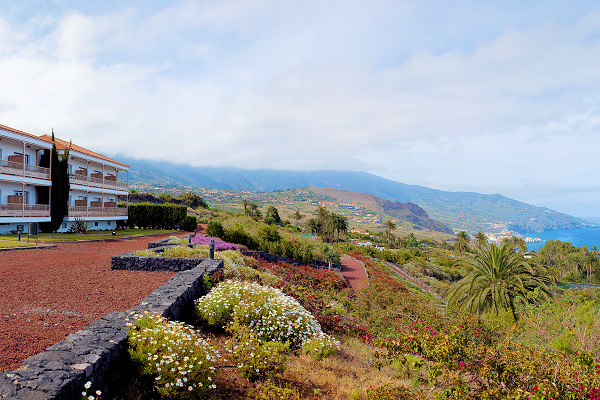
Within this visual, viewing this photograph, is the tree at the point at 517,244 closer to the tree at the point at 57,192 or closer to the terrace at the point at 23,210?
the terrace at the point at 23,210

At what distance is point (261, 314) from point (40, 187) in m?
26.4

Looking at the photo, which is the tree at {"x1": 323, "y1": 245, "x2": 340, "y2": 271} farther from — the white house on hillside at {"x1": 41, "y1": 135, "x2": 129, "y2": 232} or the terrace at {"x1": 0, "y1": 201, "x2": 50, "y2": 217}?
the terrace at {"x1": 0, "y1": 201, "x2": 50, "y2": 217}

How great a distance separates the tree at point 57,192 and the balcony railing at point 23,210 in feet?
1.97

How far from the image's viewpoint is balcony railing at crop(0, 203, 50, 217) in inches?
800

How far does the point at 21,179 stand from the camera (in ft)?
69.8

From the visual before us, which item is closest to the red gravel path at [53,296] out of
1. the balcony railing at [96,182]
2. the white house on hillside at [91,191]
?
the white house on hillside at [91,191]

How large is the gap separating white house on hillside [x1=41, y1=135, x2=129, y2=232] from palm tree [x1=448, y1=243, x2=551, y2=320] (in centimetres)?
2767

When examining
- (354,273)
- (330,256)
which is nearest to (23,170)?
(330,256)

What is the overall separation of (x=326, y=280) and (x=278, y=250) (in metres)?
7.39

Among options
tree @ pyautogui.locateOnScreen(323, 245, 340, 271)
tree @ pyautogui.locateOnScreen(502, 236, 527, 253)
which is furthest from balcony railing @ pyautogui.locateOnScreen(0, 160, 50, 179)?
tree @ pyautogui.locateOnScreen(502, 236, 527, 253)

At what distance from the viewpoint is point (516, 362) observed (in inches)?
155

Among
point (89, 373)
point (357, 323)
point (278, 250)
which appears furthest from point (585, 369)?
point (278, 250)

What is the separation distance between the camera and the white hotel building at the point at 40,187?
20766 mm

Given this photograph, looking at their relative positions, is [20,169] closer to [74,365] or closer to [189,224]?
[189,224]
